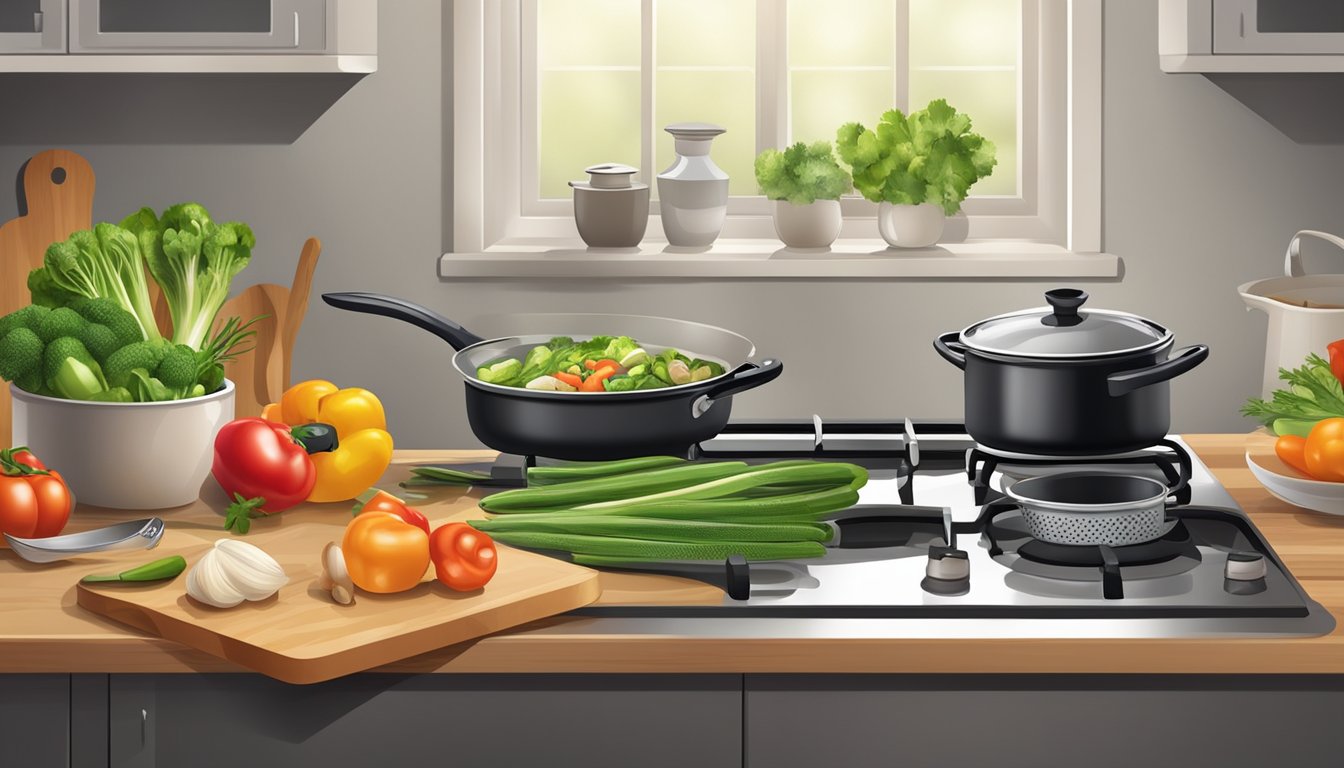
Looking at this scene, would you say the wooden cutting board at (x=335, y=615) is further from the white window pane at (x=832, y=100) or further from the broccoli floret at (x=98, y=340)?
the white window pane at (x=832, y=100)

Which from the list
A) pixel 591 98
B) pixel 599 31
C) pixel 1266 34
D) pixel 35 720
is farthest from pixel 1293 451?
pixel 591 98

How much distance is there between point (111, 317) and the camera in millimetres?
1788

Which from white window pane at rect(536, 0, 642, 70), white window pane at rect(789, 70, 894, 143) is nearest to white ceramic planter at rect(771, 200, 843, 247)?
white window pane at rect(536, 0, 642, 70)

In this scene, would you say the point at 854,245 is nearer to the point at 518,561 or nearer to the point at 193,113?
the point at 193,113

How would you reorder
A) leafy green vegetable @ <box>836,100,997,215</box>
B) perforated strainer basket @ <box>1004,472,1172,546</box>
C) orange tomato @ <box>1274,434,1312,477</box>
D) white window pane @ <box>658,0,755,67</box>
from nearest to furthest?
perforated strainer basket @ <box>1004,472,1172,546</box> → orange tomato @ <box>1274,434,1312,477</box> → leafy green vegetable @ <box>836,100,997,215</box> → white window pane @ <box>658,0,755,67</box>

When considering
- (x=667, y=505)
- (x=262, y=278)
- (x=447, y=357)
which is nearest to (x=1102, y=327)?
(x=667, y=505)

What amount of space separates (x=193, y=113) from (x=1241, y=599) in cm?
214

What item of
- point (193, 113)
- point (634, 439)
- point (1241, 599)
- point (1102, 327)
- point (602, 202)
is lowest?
point (1241, 599)

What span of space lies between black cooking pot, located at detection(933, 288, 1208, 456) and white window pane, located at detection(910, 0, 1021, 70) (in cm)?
992

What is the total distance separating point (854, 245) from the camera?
2.87m

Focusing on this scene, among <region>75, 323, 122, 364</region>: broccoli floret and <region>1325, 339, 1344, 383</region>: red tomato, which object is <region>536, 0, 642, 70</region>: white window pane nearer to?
<region>1325, 339, 1344, 383</region>: red tomato

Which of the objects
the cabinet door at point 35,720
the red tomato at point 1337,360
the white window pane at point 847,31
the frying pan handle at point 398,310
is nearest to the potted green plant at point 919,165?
the red tomato at point 1337,360

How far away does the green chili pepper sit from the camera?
57.5 inches

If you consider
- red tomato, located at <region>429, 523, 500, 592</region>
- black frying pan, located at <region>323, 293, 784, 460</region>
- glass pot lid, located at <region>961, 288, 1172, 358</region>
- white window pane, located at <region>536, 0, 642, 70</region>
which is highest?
white window pane, located at <region>536, 0, 642, 70</region>
